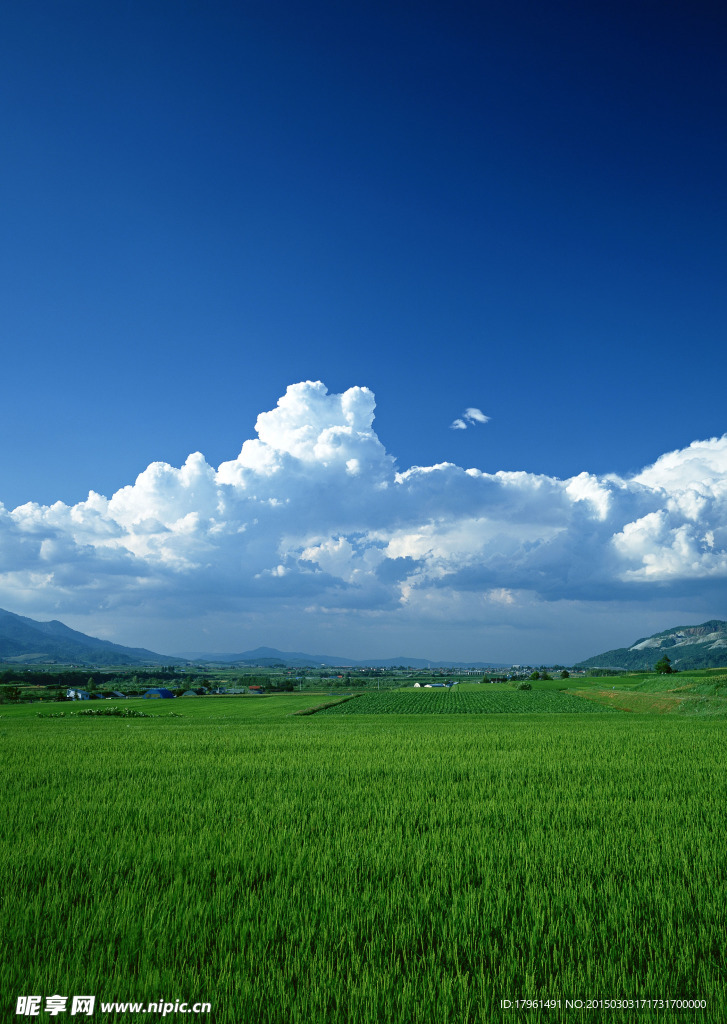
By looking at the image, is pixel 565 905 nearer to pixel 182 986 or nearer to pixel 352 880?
pixel 352 880

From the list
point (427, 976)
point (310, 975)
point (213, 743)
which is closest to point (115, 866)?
point (310, 975)

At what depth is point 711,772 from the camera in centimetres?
1470

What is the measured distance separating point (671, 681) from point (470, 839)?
7907 cm

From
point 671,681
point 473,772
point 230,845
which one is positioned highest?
point 230,845

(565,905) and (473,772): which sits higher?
(565,905)

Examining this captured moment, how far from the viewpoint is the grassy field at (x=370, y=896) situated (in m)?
4.27

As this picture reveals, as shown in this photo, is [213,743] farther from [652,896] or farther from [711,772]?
[652,896]

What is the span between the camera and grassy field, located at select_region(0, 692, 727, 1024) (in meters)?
4.27

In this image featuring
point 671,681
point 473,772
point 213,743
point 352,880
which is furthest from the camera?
point 671,681

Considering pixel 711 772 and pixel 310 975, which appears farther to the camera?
pixel 711 772

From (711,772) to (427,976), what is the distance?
14307mm

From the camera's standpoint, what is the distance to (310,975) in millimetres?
4492

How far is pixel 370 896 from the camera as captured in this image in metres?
6.12

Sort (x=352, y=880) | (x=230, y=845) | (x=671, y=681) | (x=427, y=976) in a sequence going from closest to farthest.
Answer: (x=427, y=976), (x=352, y=880), (x=230, y=845), (x=671, y=681)
